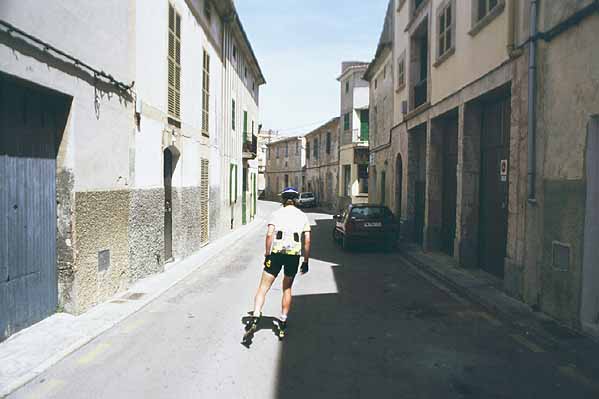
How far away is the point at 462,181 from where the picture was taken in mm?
11273

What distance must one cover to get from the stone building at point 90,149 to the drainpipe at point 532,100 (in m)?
6.59

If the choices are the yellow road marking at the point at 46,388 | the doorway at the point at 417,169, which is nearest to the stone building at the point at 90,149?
the yellow road marking at the point at 46,388

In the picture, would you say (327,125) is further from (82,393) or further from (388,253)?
(82,393)

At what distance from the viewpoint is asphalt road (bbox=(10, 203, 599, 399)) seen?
14.6ft

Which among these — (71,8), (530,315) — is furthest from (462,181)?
(71,8)

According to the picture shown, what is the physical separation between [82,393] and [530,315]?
19.3 ft

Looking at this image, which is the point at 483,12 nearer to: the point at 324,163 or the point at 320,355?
the point at 320,355

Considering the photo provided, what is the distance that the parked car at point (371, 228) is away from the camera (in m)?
14.4

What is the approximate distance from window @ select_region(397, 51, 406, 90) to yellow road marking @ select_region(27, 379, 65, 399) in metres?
15.9

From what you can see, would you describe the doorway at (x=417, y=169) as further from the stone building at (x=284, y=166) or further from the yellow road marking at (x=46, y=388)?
the stone building at (x=284, y=166)

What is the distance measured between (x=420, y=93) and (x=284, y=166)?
46.5 metres

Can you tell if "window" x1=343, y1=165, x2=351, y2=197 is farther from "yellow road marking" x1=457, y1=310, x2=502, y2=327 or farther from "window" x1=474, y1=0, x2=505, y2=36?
"yellow road marking" x1=457, y1=310, x2=502, y2=327

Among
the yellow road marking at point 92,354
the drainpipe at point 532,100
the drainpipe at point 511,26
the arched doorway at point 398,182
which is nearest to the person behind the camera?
the yellow road marking at point 92,354

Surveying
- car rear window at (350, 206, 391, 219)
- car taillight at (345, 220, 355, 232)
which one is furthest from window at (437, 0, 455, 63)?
car taillight at (345, 220, 355, 232)
